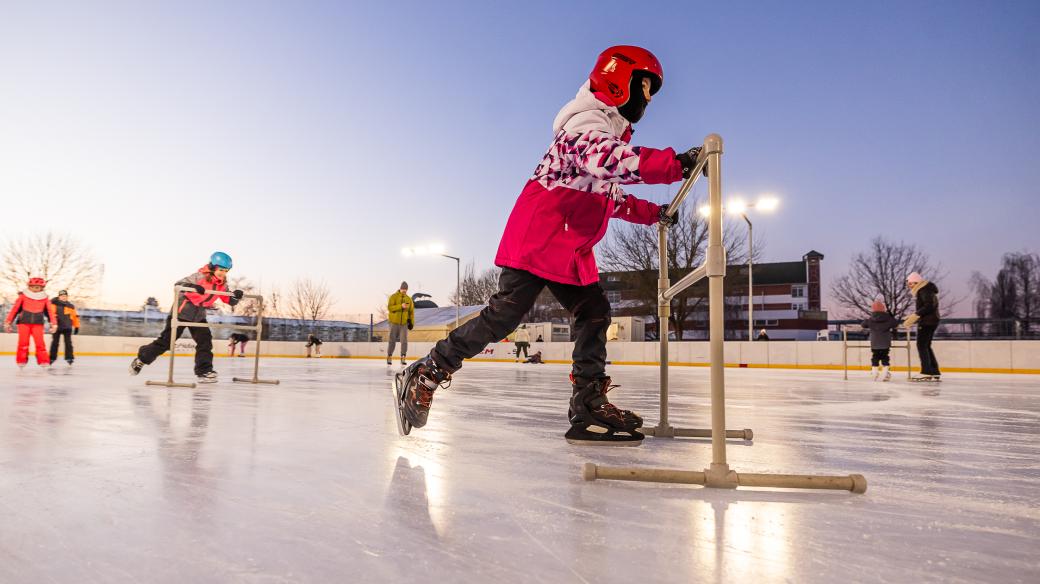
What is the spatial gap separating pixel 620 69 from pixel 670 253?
27540 mm

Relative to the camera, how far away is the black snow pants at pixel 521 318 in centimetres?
240

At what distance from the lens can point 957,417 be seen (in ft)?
11.8

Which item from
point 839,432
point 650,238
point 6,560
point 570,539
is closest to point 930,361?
point 839,432

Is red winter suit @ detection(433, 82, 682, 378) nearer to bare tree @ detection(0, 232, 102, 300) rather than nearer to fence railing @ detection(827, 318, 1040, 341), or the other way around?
fence railing @ detection(827, 318, 1040, 341)

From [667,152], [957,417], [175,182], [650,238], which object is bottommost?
[957,417]

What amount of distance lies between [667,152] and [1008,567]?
136 cm

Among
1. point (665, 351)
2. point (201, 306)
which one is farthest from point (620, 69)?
point (201, 306)

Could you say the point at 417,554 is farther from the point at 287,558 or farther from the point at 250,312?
the point at 250,312

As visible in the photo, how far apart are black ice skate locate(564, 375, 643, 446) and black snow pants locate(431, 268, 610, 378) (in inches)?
2.3

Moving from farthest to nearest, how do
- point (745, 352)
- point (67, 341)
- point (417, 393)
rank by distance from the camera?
1. point (745, 352)
2. point (67, 341)
3. point (417, 393)

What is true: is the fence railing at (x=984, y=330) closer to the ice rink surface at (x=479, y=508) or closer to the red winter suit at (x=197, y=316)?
the red winter suit at (x=197, y=316)

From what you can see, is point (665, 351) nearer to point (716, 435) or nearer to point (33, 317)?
point (716, 435)

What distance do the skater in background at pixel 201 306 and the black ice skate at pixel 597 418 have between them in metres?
4.47

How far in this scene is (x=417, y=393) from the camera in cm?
244
